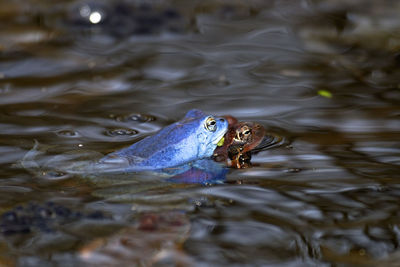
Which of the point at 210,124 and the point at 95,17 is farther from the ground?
the point at 95,17

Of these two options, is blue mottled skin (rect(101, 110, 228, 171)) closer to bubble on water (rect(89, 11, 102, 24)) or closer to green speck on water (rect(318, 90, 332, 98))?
green speck on water (rect(318, 90, 332, 98))

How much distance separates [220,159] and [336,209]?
116cm

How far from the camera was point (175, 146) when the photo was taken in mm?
4277

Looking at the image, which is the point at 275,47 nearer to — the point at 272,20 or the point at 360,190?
the point at 272,20

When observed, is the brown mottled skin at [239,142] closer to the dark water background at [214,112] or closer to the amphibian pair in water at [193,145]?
the amphibian pair in water at [193,145]

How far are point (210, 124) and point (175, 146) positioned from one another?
13.0 inches

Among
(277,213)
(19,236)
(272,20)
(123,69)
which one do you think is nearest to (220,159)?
(277,213)

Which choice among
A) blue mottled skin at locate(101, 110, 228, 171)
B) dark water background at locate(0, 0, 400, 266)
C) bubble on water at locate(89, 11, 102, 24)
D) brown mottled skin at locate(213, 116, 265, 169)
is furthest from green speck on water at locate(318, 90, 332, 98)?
bubble on water at locate(89, 11, 102, 24)

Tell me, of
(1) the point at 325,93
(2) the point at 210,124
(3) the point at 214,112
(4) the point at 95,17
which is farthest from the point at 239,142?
(4) the point at 95,17

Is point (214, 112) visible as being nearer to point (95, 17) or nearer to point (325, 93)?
point (325, 93)

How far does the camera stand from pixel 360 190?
12.4 ft

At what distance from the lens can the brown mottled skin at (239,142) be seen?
4410 millimetres

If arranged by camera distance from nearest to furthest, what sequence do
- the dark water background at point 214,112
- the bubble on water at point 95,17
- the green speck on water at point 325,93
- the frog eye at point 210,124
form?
the dark water background at point 214,112 < the frog eye at point 210,124 < the green speck on water at point 325,93 < the bubble on water at point 95,17

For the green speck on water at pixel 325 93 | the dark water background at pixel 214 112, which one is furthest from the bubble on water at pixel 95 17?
the green speck on water at pixel 325 93
